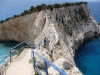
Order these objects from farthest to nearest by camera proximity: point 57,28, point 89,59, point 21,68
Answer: point 89,59, point 57,28, point 21,68

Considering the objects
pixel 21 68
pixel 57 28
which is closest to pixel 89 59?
pixel 57 28

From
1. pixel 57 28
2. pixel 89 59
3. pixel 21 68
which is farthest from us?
pixel 89 59

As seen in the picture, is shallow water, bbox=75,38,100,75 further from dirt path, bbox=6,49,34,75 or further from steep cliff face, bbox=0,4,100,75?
dirt path, bbox=6,49,34,75

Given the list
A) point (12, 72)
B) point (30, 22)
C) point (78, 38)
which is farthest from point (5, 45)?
point (12, 72)

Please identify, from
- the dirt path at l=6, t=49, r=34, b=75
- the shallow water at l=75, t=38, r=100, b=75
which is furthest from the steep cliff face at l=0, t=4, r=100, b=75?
the dirt path at l=6, t=49, r=34, b=75

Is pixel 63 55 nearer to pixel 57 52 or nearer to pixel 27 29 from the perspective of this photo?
pixel 57 52

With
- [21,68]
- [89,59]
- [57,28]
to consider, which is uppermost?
[57,28]

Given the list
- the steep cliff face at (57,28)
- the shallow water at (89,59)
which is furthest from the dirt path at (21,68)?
the shallow water at (89,59)

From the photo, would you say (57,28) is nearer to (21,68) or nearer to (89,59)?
(89,59)
